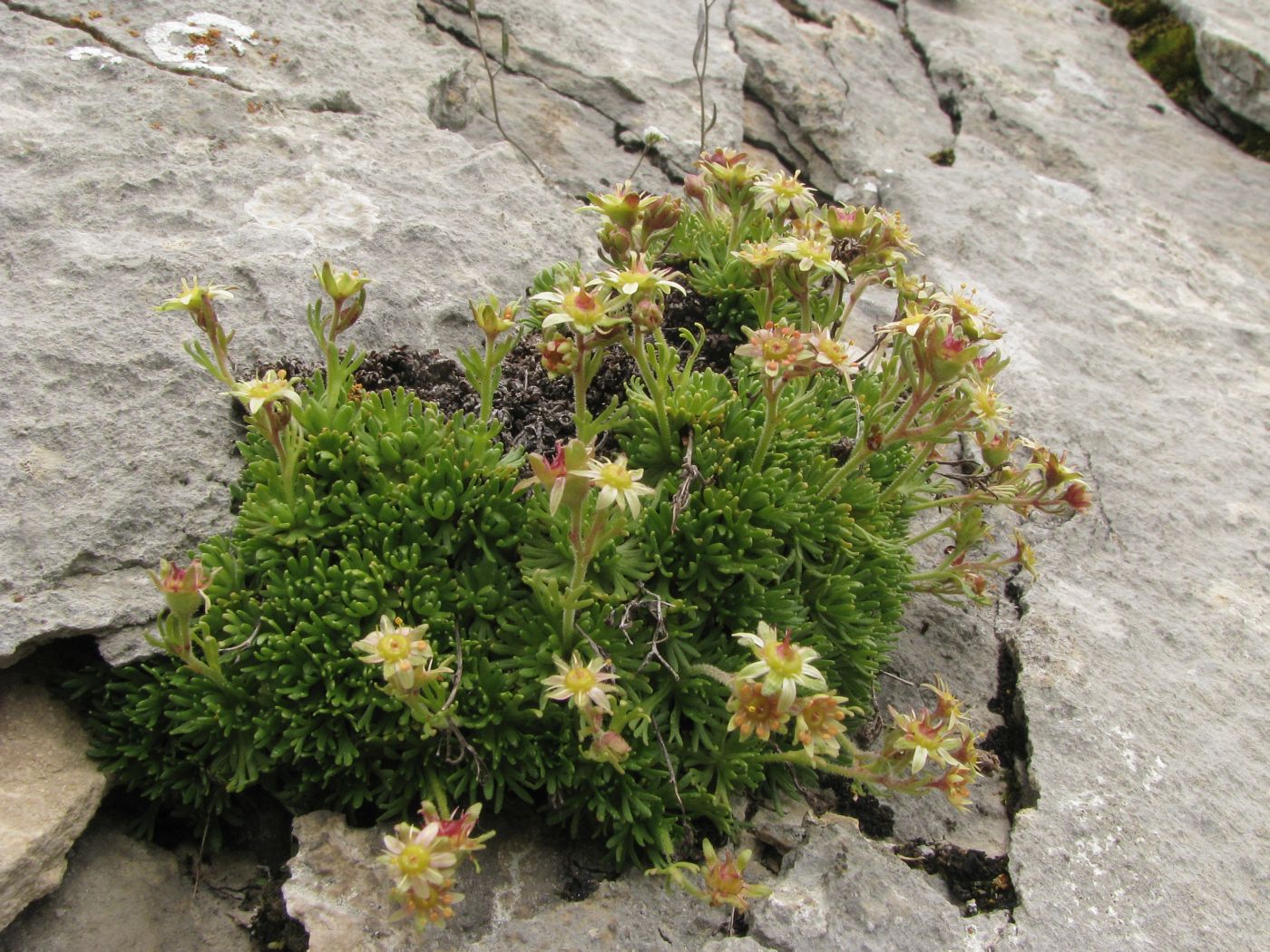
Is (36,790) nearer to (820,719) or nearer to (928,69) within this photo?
(820,719)

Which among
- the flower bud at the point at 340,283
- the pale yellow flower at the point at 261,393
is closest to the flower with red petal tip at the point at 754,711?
the pale yellow flower at the point at 261,393

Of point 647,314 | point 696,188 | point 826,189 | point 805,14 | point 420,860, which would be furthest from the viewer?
point 805,14

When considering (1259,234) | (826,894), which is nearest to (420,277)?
(826,894)

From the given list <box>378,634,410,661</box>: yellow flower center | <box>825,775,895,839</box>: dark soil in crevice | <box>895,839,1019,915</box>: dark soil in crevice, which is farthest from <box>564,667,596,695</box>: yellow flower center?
<box>895,839,1019,915</box>: dark soil in crevice

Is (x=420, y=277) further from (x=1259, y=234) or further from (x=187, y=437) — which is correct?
(x=1259, y=234)

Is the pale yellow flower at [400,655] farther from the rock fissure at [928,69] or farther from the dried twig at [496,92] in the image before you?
the rock fissure at [928,69]

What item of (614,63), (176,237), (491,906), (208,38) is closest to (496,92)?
(614,63)
